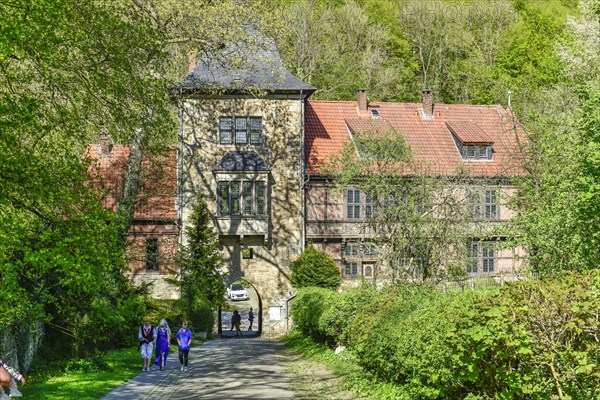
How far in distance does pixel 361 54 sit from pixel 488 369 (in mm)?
53867

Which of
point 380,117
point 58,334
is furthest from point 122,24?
point 380,117

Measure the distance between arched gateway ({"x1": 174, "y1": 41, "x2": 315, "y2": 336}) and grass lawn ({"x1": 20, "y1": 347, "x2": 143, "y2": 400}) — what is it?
1600 cm

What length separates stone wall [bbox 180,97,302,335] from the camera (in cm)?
4200

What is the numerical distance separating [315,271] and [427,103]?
43.5 ft

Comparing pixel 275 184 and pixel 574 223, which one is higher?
pixel 275 184

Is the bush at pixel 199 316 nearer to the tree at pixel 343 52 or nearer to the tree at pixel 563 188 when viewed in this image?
the tree at pixel 563 188

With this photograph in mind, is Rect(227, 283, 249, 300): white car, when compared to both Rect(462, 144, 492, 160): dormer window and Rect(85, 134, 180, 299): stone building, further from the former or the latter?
Rect(462, 144, 492, 160): dormer window

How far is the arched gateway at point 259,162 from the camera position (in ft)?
137

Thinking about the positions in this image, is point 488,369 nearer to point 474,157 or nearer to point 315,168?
point 315,168

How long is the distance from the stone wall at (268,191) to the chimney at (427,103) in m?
9.72

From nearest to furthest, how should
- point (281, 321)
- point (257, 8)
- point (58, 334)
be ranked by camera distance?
point (58, 334) → point (257, 8) → point (281, 321)

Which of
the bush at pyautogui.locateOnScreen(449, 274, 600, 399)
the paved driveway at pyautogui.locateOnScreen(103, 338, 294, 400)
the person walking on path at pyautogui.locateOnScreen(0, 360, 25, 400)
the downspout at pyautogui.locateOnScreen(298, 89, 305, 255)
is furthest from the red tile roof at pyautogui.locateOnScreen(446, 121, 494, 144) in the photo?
the person walking on path at pyautogui.locateOnScreen(0, 360, 25, 400)

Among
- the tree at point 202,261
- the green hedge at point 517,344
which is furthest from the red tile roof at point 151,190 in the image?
the green hedge at point 517,344

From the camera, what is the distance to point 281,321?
138ft
